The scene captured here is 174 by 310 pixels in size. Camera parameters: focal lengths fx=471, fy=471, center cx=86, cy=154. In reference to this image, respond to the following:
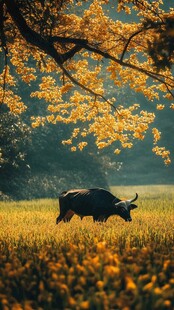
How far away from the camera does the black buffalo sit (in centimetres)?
1352

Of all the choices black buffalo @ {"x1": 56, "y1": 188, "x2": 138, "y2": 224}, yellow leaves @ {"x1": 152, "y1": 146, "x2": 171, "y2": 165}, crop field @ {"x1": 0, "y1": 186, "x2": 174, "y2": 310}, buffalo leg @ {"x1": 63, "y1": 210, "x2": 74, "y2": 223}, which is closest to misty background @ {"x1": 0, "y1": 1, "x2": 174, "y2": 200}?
buffalo leg @ {"x1": 63, "y1": 210, "x2": 74, "y2": 223}

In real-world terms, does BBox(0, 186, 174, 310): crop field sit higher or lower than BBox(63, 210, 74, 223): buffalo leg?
lower

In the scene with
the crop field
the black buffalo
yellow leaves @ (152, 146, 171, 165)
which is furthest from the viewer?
yellow leaves @ (152, 146, 171, 165)

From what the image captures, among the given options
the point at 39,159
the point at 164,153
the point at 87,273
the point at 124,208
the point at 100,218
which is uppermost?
the point at 39,159

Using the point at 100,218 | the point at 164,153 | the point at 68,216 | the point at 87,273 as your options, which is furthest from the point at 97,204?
the point at 87,273

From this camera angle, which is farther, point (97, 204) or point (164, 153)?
point (164, 153)

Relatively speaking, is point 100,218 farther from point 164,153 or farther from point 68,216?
point 164,153

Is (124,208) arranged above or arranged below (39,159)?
below

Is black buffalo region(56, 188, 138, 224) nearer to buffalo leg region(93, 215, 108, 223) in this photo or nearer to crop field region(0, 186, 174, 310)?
buffalo leg region(93, 215, 108, 223)

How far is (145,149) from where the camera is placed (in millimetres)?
68688

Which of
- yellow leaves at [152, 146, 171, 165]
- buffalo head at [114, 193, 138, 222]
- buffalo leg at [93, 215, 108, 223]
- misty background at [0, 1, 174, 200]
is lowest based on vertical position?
buffalo leg at [93, 215, 108, 223]

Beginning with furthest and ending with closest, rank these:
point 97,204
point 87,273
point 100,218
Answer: point 100,218, point 97,204, point 87,273

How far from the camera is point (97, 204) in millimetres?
13539

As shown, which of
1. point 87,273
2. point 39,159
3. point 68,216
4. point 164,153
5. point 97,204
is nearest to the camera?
point 87,273
